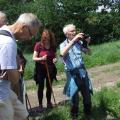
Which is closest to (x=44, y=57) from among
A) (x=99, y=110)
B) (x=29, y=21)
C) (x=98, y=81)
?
(x=99, y=110)

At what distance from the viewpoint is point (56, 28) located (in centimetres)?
3750

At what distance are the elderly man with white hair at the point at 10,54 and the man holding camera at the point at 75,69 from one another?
2269mm

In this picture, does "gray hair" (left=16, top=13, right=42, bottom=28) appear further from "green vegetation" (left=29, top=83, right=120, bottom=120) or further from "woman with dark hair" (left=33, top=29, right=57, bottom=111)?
"woman with dark hair" (left=33, top=29, right=57, bottom=111)

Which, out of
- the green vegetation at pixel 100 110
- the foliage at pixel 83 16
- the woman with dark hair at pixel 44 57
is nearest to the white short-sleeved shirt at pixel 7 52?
the green vegetation at pixel 100 110

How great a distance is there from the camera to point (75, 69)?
8039 mm

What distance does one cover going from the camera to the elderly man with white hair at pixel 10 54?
5.21 m

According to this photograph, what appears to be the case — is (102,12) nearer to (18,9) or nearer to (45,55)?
(18,9)

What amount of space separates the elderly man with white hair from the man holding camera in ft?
7.44

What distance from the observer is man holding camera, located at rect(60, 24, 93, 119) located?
789cm

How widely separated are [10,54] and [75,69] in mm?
2952

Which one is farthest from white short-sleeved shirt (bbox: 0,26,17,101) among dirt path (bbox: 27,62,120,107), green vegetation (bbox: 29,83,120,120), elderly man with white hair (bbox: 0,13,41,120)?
dirt path (bbox: 27,62,120,107)

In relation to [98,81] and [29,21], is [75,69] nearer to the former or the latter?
[29,21]

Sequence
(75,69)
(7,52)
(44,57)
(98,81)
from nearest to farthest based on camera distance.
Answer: (7,52) < (75,69) < (44,57) < (98,81)

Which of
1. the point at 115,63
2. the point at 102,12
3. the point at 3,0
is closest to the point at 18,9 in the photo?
the point at 3,0
